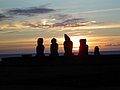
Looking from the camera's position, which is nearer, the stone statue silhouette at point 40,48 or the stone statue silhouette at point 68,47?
the stone statue silhouette at point 68,47

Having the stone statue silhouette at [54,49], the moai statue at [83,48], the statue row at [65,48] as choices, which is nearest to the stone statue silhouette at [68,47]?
the statue row at [65,48]

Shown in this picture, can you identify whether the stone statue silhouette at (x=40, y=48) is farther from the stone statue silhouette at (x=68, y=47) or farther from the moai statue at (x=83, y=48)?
the moai statue at (x=83, y=48)

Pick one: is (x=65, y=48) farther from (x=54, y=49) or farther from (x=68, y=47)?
(x=54, y=49)

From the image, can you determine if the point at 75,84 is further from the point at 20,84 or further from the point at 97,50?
the point at 97,50

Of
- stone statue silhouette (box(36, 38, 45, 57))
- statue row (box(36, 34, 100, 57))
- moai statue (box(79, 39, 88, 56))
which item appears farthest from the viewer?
moai statue (box(79, 39, 88, 56))

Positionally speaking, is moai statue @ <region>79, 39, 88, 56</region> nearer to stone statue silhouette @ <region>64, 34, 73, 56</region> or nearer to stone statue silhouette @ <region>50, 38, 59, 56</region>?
stone statue silhouette @ <region>64, 34, 73, 56</region>

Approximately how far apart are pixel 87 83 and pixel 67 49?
2143cm

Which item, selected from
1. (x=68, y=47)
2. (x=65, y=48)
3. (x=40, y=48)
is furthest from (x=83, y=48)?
(x=40, y=48)

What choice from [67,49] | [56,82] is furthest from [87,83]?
[67,49]

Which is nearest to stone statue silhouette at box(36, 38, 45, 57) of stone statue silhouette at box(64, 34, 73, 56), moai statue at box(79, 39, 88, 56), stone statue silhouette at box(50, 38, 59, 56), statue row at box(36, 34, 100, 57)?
statue row at box(36, 34, 100, 57)

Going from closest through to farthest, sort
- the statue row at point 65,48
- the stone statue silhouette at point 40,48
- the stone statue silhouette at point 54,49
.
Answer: the statue row at point 65,48 < the stone statue silhouette at point 40,48 < the stone statue silhouette at point 54,49

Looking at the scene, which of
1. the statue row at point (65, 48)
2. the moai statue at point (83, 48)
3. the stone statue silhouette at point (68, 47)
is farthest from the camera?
the moai statue at point (83, 48)

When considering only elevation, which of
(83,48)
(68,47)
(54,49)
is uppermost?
(68,47)

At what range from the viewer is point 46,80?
1781 centimetres
